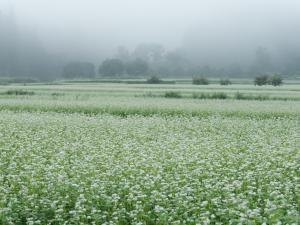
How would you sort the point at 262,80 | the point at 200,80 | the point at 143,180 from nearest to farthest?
the point at 143,180
the point at 262,80
the point at 200,80

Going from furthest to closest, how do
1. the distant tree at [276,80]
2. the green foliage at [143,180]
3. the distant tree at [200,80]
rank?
the distant tree at [200,80] → the distant tree at [276,80] → the green foliage at [143,180]

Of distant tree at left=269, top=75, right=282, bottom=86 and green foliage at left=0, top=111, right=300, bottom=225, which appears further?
distant tree at left=269, top=75, right=282, bottom=86

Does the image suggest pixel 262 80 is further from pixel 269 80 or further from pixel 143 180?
pixel 143 180

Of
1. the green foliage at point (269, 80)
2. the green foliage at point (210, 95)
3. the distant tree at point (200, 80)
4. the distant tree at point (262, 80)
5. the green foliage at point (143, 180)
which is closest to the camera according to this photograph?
the green foliage at point (143, 180)

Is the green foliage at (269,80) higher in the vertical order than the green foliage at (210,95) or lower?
higher

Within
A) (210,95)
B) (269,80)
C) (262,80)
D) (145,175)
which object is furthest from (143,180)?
(262,80)

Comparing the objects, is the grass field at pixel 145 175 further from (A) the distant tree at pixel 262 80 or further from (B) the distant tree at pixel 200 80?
(B) the distant tree at pixel 200 80

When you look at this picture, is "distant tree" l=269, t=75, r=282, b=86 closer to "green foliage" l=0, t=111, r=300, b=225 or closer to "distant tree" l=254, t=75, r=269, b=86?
"distant tree" l=254, t=75, r=269, b=86

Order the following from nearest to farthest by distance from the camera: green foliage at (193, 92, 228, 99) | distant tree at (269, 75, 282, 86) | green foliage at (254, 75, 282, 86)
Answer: green foliage at (193, 92, 228, 99)
distant tree at (269, 75, 282, 86)
green foliage at (254, 75, 282, 86)

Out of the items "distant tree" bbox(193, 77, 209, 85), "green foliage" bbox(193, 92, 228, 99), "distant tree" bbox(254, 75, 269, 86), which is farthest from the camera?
"distant tree" bbox(193, 77, 209, 85)

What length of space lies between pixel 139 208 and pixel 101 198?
110cm

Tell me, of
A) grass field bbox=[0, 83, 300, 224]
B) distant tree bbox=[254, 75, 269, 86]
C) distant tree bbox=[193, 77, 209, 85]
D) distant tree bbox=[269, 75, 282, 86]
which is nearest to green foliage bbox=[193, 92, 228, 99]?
grass field bbox=[0, 83, 300, 224]

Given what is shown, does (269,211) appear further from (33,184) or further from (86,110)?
(86,110)

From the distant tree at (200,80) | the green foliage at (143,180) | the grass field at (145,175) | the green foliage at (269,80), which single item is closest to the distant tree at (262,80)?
the green foliage at (269,80)
